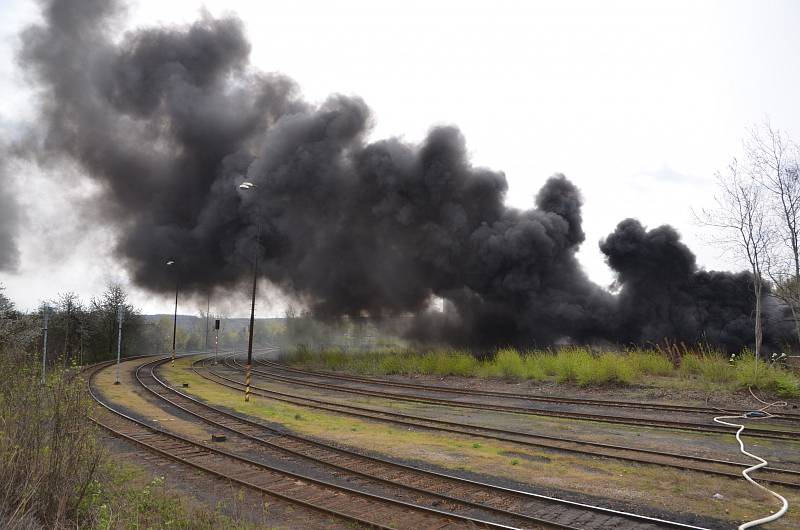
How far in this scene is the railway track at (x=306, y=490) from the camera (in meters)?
5.98

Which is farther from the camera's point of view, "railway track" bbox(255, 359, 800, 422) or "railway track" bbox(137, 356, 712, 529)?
"railway track" bbox(255, 359, 800, 422)

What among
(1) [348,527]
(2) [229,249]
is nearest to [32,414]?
(1) [348,527]

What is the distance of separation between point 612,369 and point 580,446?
8.98 meters

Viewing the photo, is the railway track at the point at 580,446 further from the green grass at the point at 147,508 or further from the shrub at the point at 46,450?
the shrub at the point at 46,450

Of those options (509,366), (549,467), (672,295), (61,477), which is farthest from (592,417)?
(672,295)

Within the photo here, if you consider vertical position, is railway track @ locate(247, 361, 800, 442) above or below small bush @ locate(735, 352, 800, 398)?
below

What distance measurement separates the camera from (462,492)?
23.3ft

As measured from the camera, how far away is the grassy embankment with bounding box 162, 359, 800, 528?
6.75m

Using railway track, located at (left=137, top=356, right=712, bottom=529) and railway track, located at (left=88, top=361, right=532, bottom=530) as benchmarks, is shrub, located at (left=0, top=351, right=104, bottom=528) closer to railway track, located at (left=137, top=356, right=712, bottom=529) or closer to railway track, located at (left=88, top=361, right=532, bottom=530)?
railway track, located at (left=88, top=361, right=532, bottom=530)

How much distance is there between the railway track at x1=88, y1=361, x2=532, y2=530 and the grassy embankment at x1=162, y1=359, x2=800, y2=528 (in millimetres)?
2077

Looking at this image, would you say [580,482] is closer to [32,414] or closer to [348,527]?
[348,527]

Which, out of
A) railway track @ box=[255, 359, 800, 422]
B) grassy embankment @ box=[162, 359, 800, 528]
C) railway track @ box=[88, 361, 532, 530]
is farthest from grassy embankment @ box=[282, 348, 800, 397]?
railway track @ box=[88, 361, 532, 530]

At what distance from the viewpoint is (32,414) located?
207 inches

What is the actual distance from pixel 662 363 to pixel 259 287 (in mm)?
26047
